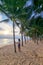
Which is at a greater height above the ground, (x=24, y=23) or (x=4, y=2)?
(x=4, y=2)

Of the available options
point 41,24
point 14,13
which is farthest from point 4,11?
point 41,24

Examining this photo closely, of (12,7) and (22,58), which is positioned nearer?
(22,58)

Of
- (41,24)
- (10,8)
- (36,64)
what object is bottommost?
(36,64)

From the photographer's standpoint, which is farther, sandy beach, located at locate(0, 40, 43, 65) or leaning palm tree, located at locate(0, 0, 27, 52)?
leaning palm tree, located at locate(0, 0, 27, 52)

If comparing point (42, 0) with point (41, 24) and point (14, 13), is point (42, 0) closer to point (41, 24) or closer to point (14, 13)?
point (14, 13)

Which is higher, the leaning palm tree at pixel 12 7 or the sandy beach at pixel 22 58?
the leaning palm tree at pixel 12 7

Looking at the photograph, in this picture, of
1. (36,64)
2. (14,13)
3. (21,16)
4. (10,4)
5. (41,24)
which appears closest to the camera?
(36,64)

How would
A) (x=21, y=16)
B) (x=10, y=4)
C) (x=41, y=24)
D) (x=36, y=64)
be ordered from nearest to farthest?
(x=36, y=64), (x=10, y=4), (x=21, y=16), (x=41, y=24)

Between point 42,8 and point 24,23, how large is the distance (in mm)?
3159

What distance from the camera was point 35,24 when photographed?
2175 centimetres

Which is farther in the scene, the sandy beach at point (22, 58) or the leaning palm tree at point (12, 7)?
the leaning palm tree at point (12, 7)

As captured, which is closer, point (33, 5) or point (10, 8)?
point (10, 8)

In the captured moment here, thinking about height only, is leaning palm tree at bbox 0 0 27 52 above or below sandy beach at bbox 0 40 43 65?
above

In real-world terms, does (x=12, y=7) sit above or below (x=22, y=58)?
above
